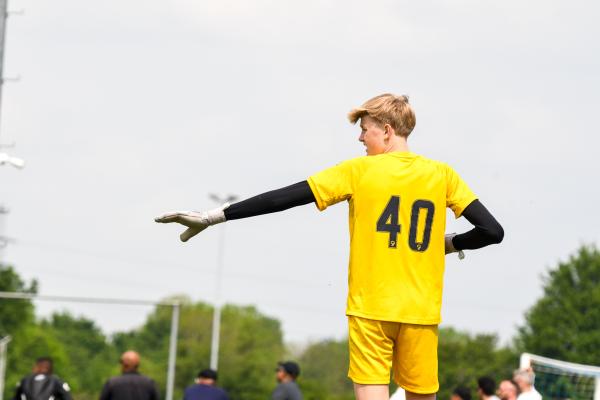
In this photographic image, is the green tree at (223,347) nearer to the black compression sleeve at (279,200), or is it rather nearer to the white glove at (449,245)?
the white glove at (449,245)

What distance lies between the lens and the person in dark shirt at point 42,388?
51.1 ft

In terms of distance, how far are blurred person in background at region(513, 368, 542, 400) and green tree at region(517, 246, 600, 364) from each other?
64779 millimetres

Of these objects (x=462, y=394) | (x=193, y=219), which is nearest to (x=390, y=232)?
(x=193, y=219)

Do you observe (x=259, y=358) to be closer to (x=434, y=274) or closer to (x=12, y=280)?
(x=12, y=280)

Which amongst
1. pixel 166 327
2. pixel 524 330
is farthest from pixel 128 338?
pixel 524 330

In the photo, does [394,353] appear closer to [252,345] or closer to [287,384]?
[287,384]

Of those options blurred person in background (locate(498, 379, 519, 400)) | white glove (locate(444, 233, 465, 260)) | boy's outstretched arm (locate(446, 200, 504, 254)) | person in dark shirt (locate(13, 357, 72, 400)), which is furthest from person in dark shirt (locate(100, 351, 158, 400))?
boy's outstretched arm (locate(446, 200, 504, 254))

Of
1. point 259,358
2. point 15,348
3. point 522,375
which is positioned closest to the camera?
point 522,375

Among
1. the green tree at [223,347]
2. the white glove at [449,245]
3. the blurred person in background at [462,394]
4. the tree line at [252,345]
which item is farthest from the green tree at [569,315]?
the white glove at [449,245]

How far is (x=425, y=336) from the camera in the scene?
225 inches

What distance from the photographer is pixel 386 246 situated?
561 centimetres

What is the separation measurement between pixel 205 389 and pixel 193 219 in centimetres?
1027

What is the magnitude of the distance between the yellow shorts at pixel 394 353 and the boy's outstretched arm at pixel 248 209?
1.88ft

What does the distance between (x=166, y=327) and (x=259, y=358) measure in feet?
58.5
